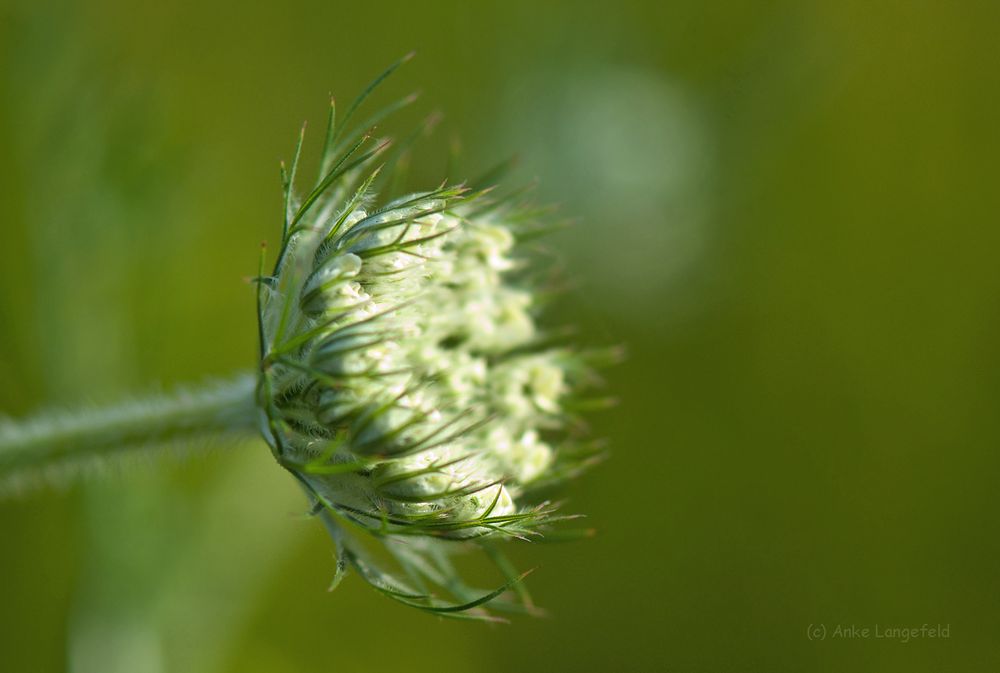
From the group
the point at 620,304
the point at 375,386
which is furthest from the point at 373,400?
the point at 620,304

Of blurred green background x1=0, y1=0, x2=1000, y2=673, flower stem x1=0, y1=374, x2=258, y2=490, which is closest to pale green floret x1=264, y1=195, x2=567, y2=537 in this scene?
flower stem x1=0, y1=374, x2=258, y2=490

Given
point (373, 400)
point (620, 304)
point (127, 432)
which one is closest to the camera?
point (373, 400)

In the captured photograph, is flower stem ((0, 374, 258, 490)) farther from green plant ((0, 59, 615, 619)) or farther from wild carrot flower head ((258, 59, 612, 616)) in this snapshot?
wild carrot flower head ((258, 59, 612, 616))

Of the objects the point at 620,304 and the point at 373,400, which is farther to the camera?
the point at 620,304

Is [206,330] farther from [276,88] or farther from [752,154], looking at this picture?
[752,154]

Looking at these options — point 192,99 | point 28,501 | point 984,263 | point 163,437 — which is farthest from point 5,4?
point 984,263

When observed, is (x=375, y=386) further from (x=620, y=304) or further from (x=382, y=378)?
(x=620, y=304)
